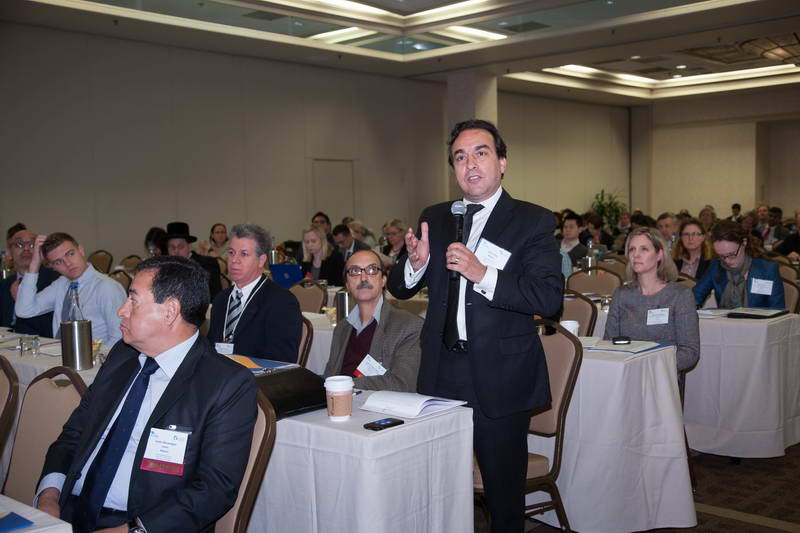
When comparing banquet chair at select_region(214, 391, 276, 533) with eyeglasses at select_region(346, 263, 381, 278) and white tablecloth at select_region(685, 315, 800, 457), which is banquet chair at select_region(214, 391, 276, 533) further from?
white tablecloth at select_region(685, 315, 800, 457)

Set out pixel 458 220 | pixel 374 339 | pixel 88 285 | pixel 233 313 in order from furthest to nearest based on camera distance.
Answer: pixel 88 285, pixel 233 313, pixel 374 339, pixel 458 220

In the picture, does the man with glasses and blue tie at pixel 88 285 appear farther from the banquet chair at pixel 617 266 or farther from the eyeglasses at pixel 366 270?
the banquet chair at pixel 617 266

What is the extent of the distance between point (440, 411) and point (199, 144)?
1059 cm

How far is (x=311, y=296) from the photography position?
6117 millimetres

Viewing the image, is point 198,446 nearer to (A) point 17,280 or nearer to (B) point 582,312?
(B) point 582,312

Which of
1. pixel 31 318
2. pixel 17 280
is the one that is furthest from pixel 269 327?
pixel 17 280

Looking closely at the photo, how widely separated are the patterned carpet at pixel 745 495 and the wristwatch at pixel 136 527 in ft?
6.53

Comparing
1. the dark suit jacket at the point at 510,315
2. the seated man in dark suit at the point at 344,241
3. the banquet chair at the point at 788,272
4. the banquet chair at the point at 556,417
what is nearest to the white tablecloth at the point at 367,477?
the dark suit jacket at the point at 510,315

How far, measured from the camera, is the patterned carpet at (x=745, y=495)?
360 cm

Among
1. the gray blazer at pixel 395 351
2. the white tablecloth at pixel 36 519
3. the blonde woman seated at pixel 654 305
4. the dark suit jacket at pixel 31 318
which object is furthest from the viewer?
the dark suit jacket at pixel 31 318

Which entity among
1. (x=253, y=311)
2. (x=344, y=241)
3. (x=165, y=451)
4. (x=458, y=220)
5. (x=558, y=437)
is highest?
(x=458, y=220)

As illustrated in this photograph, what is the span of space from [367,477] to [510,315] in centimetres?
65

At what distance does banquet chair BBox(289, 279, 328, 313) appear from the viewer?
6.03 metres

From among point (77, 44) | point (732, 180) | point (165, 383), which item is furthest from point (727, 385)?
point (732, 180)
